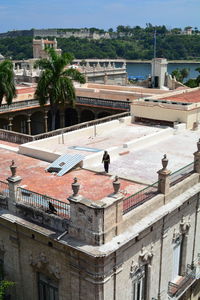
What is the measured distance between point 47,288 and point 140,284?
3.48m

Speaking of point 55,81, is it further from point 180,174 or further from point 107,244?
point 107,244

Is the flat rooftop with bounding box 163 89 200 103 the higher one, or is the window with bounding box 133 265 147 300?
the flat rooftop with bounding box 163 89 200 103

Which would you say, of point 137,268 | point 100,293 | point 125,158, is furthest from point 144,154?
Result: point 100,293

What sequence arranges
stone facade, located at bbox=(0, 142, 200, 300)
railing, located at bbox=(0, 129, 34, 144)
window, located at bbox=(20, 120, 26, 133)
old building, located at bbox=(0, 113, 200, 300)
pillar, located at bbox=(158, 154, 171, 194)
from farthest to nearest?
window, located at bbox=(20, 120, 26, 133)
railing, located at bbox=(0, 129, 34, 144)
pillar, located at bbox=(158, 154, 171, 194)
old building, located at bbox=(0, 113, 200, 300)
stone facade, located at bbox=(0, 142, 200, 300)

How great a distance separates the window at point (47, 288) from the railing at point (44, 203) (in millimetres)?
2632

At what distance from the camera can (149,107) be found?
29625 millimetres

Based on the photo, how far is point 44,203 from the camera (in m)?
14.4

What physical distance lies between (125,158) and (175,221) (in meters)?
5.99

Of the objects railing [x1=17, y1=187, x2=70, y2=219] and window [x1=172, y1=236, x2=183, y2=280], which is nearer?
railing [x1=17, y1=187, x2=70, y2=219]

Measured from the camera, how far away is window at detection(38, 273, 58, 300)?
14.5m

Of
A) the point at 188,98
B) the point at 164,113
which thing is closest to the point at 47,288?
the point at 164,113

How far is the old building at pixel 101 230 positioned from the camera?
12531mm

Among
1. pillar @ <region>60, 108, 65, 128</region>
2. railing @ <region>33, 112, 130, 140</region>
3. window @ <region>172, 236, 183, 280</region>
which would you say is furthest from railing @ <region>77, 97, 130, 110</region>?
window @ <region>172, 236, 183, 280</region>

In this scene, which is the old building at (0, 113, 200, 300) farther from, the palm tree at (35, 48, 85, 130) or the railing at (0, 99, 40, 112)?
the railing at (0, 99, 40, 112)
